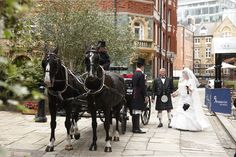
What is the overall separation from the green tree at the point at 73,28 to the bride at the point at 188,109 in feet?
20.5

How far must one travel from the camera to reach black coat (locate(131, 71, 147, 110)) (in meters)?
12.5

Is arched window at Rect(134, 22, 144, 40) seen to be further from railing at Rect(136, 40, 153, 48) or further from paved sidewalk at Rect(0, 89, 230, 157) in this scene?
paved sidewalk at Rect(0, 89, 230, 157)

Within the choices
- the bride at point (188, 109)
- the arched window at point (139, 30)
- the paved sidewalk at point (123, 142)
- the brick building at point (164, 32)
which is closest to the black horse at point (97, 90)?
the paved sidewalk at point (123, 142)

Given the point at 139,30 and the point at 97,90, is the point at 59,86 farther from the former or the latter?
the point at 139,30

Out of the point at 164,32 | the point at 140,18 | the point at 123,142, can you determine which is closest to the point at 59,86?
the point at 123,142

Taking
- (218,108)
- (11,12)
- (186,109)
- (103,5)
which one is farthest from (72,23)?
(11,12)

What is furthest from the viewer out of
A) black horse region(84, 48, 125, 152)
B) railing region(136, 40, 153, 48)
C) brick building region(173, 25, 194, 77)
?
brick building region(173, 25, 194, 77)

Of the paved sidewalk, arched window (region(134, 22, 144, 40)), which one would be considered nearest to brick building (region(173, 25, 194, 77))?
arched window (region(134, 22, 144, 40))

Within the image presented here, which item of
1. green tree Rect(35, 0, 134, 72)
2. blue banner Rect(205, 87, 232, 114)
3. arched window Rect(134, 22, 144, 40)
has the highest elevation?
arched window Rect(134, 22, 144, 40)

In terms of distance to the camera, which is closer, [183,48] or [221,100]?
[221,100]

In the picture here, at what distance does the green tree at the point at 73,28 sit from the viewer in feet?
66.7

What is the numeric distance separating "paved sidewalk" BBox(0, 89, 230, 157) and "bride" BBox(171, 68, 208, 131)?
1.17 ft

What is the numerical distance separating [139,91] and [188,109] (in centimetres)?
213

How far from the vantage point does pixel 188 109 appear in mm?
13898
